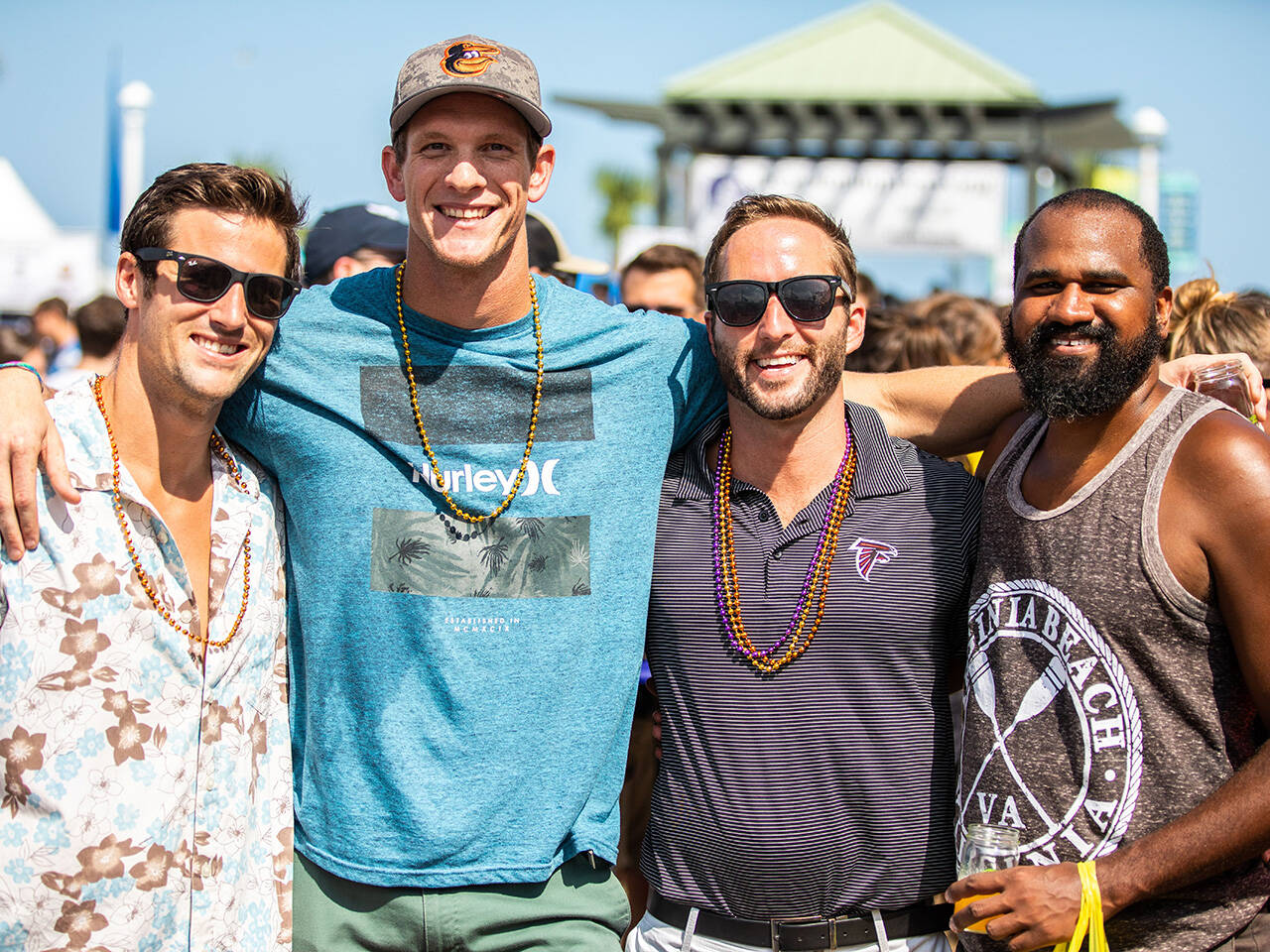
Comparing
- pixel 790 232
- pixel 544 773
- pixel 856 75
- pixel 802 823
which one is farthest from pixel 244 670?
pixel 856 75

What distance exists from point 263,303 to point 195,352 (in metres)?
0.20

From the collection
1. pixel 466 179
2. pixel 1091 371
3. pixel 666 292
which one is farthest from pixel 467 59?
pixel 666 292

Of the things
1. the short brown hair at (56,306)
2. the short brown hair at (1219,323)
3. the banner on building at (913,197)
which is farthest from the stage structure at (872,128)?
the short brown hair at (1219,323)

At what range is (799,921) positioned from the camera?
291 cm

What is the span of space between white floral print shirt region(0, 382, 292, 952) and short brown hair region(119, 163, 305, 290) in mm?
379

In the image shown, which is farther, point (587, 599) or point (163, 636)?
point (587, 599)

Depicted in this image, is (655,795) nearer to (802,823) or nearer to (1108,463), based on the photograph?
(802,823)

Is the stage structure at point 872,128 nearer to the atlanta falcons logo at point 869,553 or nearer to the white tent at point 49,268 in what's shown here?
the white tent at point 49,268

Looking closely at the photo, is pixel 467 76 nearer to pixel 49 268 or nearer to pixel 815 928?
pixel 815 928

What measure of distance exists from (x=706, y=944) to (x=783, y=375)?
55.3 inches

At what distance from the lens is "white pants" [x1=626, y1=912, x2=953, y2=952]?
115 inches

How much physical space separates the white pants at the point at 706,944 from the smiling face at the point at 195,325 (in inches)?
65.4

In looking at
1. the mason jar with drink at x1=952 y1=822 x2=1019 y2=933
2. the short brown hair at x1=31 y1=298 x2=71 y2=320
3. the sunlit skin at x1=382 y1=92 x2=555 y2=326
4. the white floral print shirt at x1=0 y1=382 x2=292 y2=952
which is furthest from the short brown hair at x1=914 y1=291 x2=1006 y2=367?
the short brown hair at x1=31 y1=298 x2=71 y2=320

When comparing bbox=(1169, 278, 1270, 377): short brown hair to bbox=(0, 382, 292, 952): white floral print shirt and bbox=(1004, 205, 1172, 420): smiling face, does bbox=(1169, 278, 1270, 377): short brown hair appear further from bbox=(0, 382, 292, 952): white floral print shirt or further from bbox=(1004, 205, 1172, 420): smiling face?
bbox=(0, 382, 292, 952): white floral print shirt
